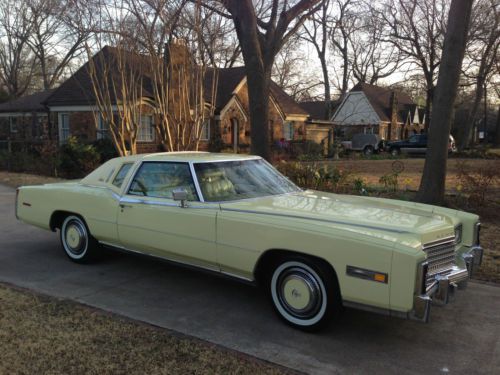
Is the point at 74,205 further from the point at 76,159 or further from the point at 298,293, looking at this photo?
the point at 76,159

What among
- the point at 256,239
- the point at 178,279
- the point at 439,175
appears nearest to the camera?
the point at 256,239

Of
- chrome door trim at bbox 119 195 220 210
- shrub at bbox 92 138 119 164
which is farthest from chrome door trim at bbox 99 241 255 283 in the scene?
shrub at bbox 92 138 119 164

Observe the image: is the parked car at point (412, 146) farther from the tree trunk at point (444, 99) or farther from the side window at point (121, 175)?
the side window at point (121, 175)

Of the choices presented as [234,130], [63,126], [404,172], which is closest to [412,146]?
[234,130]

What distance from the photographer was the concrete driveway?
3482mm

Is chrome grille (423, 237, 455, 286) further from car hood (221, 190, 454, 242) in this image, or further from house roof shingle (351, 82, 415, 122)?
house roof shingle (351, 82, 415, 122)

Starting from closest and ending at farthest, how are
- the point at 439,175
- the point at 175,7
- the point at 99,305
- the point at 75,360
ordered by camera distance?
1. the point at 75,360
2. the point at 99,305
3. the point at 439,175
4. the point at 175,7

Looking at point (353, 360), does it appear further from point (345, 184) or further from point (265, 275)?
point (345, 184)

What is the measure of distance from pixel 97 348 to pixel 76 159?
1332cm

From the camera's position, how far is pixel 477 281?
5359mm

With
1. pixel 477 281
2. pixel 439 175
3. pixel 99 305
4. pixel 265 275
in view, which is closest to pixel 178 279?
pixel 99 305

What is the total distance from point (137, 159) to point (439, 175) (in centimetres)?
593

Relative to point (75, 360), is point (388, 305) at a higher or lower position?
higher

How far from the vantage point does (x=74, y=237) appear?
583 cm
